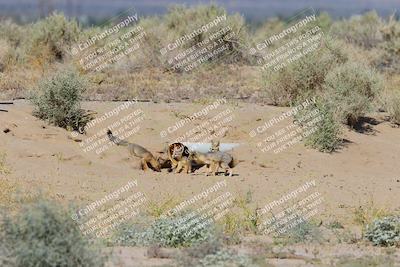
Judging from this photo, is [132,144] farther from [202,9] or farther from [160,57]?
[202,9]

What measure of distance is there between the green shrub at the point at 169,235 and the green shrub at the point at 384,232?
1.96 m

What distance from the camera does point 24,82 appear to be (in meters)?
19.9

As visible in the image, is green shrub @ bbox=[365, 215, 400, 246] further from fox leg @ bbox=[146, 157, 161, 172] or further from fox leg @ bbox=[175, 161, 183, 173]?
fox leg @ bbox=[146, 157, 161, 172]

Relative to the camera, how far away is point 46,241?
803 cm

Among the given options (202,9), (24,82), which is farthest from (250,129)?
(202,9)

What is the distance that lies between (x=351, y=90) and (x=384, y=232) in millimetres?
7563

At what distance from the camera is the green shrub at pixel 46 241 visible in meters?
7.95

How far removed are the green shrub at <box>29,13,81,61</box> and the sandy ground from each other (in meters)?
6.52

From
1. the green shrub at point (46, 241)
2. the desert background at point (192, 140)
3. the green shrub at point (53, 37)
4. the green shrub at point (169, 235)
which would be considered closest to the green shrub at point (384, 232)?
the desert background at point (192, 140)

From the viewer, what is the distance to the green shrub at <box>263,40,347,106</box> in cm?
1880
